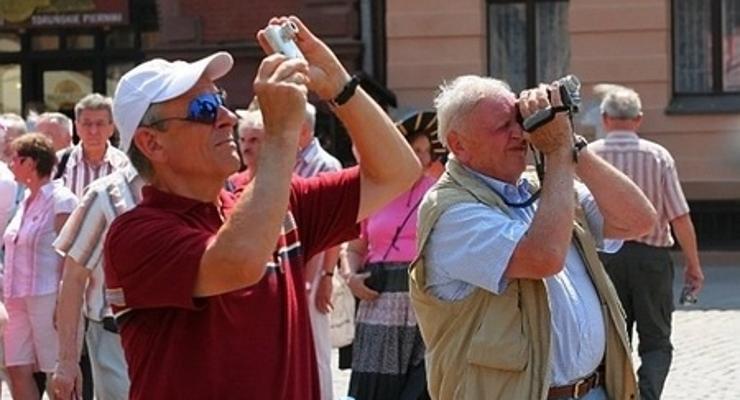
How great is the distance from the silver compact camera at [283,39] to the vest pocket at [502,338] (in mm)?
1301

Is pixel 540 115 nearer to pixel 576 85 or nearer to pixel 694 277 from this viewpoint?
pixel 576 85

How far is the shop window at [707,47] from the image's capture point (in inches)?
848

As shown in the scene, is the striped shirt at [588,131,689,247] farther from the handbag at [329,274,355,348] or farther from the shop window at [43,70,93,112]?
the shop window at [43,70,93,112]

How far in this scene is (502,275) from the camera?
525 centimetres

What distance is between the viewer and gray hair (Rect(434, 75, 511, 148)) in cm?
547

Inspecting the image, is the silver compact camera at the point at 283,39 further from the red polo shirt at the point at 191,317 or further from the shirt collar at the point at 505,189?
the shirt collar at the point at 505,189

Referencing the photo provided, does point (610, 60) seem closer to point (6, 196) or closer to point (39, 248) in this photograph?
point (6, 196)

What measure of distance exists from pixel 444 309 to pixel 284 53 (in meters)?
1.47

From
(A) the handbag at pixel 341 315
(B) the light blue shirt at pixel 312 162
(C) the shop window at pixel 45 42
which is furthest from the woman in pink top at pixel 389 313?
(C) the shop window at pixel 45 42

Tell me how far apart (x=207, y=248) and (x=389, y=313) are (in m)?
5.32

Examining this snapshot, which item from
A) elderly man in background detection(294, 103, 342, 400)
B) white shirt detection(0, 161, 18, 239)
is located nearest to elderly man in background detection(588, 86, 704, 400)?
elderly man in background detection(294, 103, 342, 400)

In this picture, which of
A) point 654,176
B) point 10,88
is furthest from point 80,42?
point 654,176

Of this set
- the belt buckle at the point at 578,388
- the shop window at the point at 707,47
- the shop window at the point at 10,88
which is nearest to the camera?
the belt buckle at the point at 578,388

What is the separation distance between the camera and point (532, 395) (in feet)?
17.3
